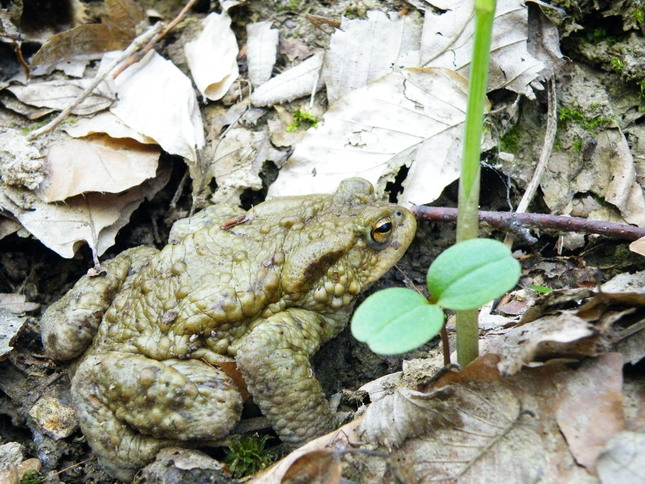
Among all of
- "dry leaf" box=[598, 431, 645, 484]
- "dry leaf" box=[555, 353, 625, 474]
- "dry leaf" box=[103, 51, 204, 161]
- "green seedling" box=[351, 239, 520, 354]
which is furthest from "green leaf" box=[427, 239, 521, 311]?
"dry leaf" box=[103, 51, 204, 161]

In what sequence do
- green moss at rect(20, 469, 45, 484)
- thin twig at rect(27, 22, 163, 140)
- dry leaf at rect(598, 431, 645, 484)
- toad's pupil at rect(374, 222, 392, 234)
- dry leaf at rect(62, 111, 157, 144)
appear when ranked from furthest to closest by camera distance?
1. thin twig at rect(27, 22, 163, 140)
2. dry leaf at rect(62, 111, 157, 144)
3. toad's pupil at rect(374, 222, 392, 234)
4. green moss at rect(20, 469, 45, 484)
5. dry leaf at rect(598, 431, 645, 484)

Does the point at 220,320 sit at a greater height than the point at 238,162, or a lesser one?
lesser

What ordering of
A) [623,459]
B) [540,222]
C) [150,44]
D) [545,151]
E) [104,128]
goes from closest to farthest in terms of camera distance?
1. [623,459]
2. [540,222]
3. [545,151]
4. [104,128]
5. [150,44]

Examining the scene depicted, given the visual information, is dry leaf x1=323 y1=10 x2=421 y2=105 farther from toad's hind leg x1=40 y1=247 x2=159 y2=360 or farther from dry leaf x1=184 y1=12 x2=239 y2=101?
toad's hind leg x1=40 y1=247 x2=159 y2=360

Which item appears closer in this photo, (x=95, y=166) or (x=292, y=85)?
(x=95, y=166)

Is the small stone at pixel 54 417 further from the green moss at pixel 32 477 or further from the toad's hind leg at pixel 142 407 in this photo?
the toad's hind leg at pixel 142 407

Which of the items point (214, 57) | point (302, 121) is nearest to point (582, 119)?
point (302, 121)

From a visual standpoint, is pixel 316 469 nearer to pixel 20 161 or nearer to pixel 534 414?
pixel 534 414
